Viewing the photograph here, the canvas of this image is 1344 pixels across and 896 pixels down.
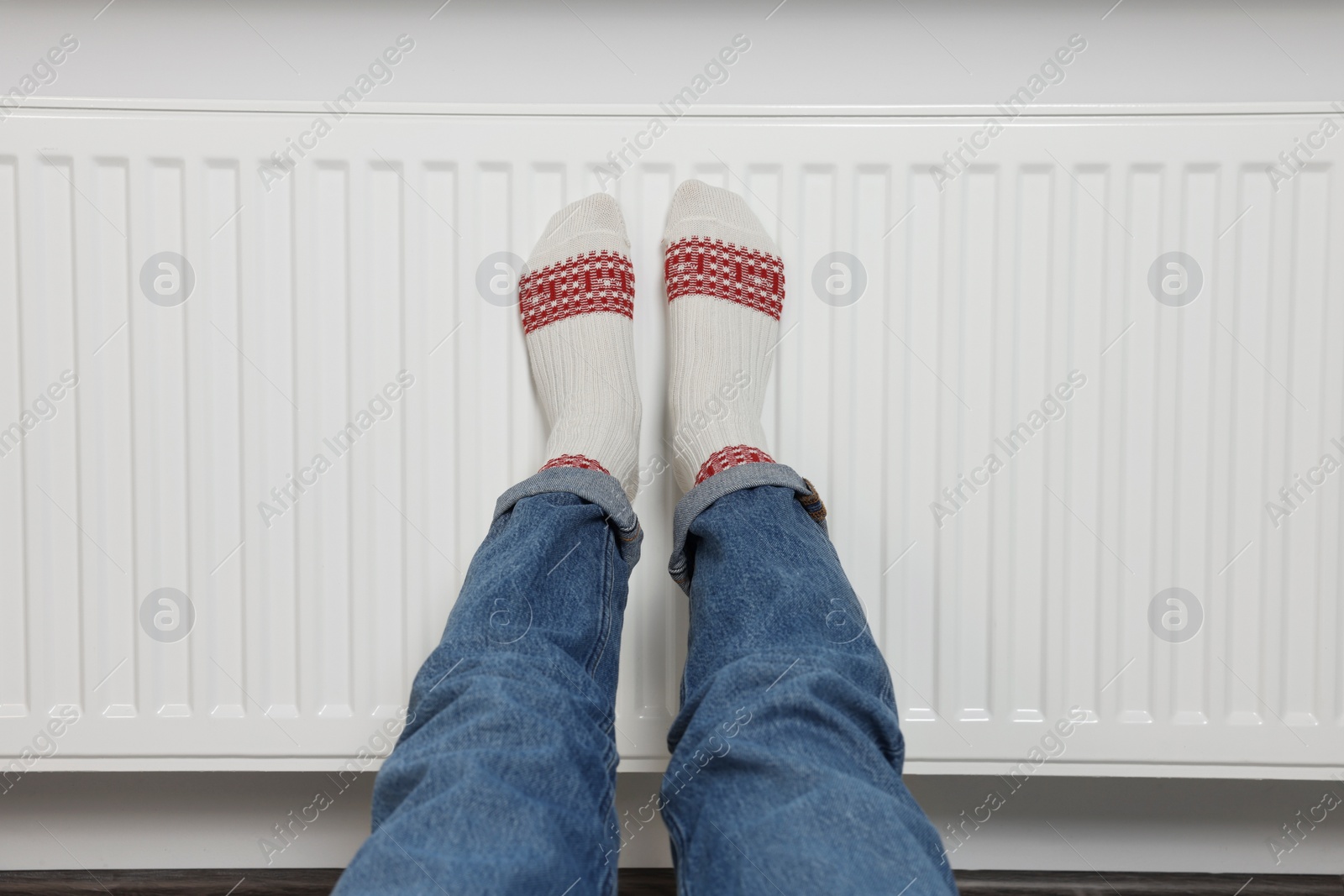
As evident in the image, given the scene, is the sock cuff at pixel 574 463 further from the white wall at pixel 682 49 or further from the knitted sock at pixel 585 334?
the white wall at pixel 682 49

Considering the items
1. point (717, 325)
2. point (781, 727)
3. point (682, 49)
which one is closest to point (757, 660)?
point (781, 727)

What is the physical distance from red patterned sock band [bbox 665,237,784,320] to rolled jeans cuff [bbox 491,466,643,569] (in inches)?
7.0

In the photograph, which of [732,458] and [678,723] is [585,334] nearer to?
[732,458]

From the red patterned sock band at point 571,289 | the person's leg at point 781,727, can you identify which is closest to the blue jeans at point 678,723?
the person's leg at point 781,727

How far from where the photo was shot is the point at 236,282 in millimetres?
600

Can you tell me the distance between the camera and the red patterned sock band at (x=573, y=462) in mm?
569

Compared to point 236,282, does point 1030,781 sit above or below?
below

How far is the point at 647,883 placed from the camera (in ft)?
2.25

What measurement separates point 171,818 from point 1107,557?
84 centimetres

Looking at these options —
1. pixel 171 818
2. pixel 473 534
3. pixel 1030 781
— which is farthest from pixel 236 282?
pixel 1030 781

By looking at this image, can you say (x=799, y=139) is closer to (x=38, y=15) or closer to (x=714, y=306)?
(x=714, y=306)

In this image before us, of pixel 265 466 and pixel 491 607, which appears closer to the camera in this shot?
pixel 491 607

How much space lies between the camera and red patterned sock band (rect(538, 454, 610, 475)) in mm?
569

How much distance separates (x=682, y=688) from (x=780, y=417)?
0.74ft
